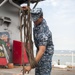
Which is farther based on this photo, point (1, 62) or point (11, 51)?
point (11, 51)

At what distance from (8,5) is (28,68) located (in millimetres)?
13428

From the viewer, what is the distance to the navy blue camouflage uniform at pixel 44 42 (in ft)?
13.3

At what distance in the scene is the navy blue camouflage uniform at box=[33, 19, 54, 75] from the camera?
159 inches

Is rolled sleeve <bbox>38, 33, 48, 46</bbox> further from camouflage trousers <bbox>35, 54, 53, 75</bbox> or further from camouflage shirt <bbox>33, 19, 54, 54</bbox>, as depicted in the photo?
camouflage trousers <bbox>35, 54, 53, 75</bbox>

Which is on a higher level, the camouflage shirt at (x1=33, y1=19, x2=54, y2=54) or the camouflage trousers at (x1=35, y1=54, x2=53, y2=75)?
the camouflage shirt at (x1=33, y1=19, x2=54, y2=54)

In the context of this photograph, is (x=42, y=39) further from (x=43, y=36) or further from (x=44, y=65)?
(x=44, y=65)

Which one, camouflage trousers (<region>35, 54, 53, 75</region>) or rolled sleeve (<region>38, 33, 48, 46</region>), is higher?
rolled sleeve (<region>38, 33, 48, 46</region>)

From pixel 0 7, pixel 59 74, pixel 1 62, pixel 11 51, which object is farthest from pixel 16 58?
pixel 59 74

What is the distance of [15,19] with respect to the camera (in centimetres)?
1731

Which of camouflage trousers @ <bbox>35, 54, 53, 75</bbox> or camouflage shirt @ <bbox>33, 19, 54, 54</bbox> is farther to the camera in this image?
camouflage trousers @ <bbox>35, 54, 53, 75</bbox>

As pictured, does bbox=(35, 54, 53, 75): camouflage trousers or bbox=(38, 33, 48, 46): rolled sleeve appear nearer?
bbox=(38, 33, 48, 46): rolled sleeve

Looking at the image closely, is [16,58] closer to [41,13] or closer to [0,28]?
[0,28]

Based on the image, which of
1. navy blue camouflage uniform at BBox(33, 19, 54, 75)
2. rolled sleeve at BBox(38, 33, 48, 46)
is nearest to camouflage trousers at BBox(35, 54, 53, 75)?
navy blue camouflage uniform at BBox(33, 19, 54, 75)

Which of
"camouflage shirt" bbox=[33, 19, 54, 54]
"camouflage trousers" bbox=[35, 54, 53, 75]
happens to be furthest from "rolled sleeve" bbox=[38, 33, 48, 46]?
"camouflage trousers" bbox=[35, 54, 53, 75]
